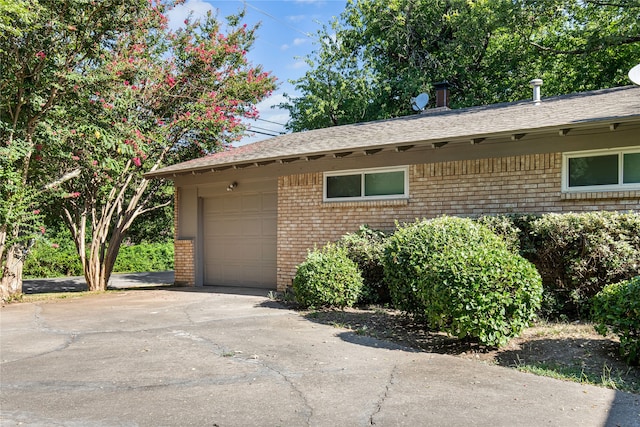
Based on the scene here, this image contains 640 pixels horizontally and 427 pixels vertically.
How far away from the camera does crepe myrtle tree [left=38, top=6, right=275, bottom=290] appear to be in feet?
35.0

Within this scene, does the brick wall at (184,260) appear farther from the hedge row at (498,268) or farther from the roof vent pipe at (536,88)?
the roof vent pipe at (536,88)

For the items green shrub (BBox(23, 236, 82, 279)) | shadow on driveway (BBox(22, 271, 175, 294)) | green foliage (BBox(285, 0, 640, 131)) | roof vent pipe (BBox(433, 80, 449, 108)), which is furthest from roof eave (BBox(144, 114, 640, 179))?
green shrub (BBox(23, 236, 82, 279))

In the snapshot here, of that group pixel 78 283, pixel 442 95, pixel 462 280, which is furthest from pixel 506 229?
pixel 78 283

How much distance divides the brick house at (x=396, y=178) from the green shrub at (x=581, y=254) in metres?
0.94

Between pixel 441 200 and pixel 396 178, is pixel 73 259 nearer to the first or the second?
pixel 396 178

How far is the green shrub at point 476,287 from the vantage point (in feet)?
17.3

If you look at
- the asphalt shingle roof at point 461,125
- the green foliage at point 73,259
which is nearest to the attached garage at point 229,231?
the asphalt shingle roof at point 461,125

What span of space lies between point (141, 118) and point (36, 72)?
12.3 feet

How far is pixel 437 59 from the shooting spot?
21.7 metres

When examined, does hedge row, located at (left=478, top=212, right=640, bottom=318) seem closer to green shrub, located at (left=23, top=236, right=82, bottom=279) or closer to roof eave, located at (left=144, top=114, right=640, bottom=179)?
roof eave, located at (left=144, top=114, right=640, bottom=179)

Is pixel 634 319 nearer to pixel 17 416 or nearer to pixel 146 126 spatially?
pixel 17 416

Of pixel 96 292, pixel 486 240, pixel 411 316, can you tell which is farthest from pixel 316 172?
pixel 96 292

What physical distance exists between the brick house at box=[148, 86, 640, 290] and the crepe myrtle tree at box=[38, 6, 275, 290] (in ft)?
4.32

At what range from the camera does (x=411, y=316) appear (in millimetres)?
7434
